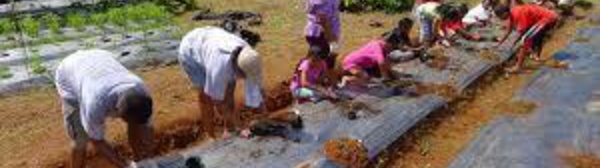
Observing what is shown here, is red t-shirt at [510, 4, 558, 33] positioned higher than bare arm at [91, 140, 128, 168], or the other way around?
red t-shirt at [510, 4, 558, 33]

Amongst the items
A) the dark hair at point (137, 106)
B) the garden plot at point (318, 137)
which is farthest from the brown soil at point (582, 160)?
the dark hair at point (137, 106)

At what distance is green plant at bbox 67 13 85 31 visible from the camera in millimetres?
12172

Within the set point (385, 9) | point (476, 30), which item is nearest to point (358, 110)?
point (476, 30)

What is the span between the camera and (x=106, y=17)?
12641mm

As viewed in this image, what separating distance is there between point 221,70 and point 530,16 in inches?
211

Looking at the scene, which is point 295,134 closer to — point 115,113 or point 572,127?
point 115,113

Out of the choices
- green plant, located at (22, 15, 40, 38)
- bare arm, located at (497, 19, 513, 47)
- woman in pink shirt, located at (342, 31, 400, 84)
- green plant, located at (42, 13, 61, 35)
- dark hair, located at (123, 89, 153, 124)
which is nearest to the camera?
dark hair, located at (123, 89, 153, 124)

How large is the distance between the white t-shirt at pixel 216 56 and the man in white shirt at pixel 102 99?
2.60 feet

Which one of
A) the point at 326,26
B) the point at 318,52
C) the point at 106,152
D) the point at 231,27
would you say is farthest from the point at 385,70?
the point at 106,152

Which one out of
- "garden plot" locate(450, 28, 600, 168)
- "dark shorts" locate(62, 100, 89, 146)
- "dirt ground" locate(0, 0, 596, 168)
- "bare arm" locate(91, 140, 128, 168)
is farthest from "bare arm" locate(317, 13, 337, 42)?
"bare arm" locate(91, 140, 128, 168)

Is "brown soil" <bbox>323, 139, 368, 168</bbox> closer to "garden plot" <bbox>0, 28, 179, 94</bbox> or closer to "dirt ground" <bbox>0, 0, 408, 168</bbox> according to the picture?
"dirt ground" <bbox>0, 0, 408, 168</bbox>

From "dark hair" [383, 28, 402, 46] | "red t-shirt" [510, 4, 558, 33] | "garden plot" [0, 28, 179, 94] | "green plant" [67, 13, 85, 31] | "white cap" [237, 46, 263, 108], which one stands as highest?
"white cap" [237, 46, 263, 108]

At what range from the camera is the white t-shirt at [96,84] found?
487 centimetres

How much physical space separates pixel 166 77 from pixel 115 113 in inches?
180
